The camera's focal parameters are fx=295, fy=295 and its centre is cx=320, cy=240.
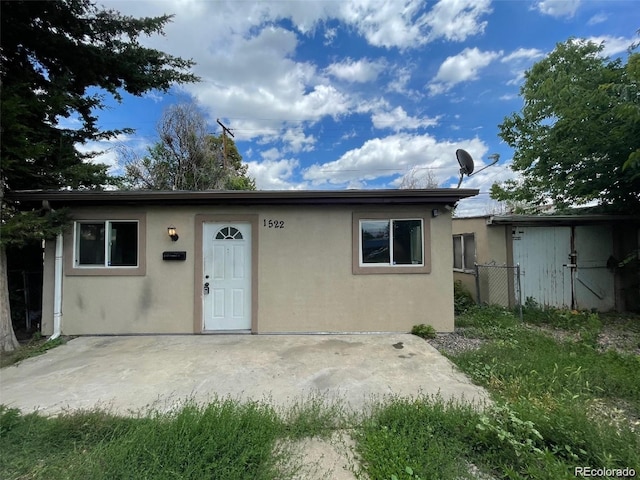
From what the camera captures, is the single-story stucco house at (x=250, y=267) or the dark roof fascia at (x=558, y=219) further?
the dark roof fascia at (x=558, y=219)

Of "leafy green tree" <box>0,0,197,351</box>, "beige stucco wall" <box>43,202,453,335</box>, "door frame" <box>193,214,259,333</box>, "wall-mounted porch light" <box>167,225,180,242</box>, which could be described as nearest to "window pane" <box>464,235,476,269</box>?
"beige stucco wall" <box>43,202,453,335</box>

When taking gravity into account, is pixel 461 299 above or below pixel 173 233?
below

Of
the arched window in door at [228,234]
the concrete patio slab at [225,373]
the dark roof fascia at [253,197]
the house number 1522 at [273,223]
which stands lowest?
the concrete patio slab at [225,373]

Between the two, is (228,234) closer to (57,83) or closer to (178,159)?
(57,83)

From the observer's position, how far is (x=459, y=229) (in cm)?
889

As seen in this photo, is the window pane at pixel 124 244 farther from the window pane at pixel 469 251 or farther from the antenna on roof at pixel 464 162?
the window pane at pixel 469 251

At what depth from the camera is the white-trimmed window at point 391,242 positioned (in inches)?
228

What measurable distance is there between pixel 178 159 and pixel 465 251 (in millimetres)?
14941

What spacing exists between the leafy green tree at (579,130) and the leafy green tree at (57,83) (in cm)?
914

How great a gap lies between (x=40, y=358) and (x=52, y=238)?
218 cm

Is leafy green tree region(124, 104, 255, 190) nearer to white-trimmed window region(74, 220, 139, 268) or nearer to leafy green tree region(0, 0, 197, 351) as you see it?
leafy green tree region(0, 0, 197, 351)

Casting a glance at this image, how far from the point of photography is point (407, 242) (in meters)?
5.84

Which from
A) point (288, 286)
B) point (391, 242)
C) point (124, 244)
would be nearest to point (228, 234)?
point (288, 286)

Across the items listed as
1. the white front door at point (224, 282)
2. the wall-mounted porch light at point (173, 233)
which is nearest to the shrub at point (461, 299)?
the white front door at point (224, 282)
